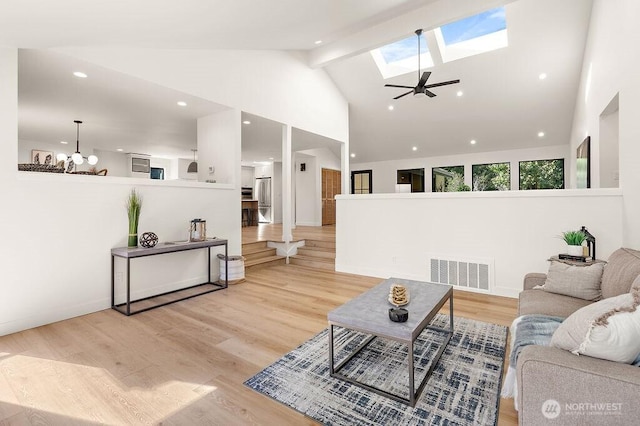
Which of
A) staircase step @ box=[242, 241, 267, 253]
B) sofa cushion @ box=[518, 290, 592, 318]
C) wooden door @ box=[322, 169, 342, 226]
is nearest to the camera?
sofa cushion @ box=[518, 290, 592, 318]

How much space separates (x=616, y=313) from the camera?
126 centimetres

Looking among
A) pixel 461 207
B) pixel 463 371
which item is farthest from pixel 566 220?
pixel 463 371

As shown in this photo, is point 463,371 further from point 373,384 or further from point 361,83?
point 361,83

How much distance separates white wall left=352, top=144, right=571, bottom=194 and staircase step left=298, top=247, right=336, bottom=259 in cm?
272

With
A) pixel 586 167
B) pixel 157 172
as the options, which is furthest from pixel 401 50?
pixel 157 172

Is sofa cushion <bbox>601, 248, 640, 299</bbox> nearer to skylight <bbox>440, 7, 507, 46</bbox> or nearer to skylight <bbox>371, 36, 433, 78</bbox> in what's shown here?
skylight <bbox>440, 7, 507, 46</bbox>

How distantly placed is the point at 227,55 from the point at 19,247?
355 centimetres

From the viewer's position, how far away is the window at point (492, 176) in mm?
8688

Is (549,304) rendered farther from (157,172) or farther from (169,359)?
(157,172)

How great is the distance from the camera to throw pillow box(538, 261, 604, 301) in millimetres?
2316

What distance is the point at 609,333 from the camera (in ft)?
4.00

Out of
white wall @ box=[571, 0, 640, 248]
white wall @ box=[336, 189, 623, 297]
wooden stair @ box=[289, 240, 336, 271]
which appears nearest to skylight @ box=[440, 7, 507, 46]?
white wall @ box=[571, 0, 640, 248]

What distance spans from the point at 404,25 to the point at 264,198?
7.95 m

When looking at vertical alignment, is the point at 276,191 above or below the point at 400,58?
below
